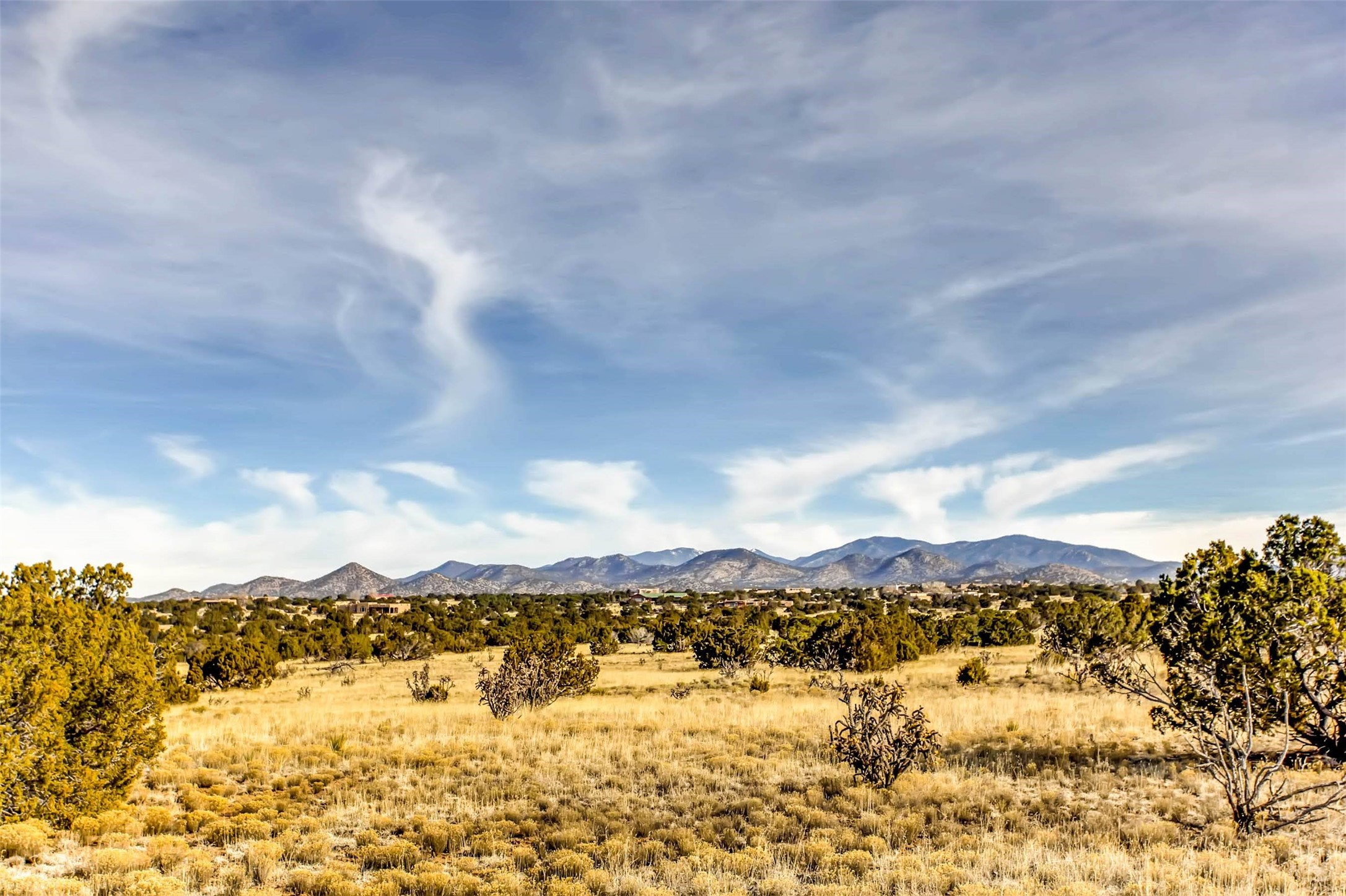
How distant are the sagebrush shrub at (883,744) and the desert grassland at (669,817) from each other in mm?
401

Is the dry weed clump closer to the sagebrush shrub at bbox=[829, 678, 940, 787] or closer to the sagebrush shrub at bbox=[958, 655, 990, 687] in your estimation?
the sagebrush shrub at bbox=[829, 678, 940, 787]

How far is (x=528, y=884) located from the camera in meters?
9.84

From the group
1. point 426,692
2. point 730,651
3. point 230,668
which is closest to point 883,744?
point 426,692

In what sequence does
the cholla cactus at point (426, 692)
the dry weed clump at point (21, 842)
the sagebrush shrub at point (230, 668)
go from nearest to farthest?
the dry weed clump at point (21, 842) < the cholla cactus at point (426, 692) < the sagebrush shrub at point (230, 668)

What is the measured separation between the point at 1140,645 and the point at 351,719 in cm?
2917

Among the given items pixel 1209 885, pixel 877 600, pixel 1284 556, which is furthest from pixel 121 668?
pixel 877 600

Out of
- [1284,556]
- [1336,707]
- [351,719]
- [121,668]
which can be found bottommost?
[351,719]

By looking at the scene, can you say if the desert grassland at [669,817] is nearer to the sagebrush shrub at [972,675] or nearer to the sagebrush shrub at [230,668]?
the sagebrush shrub at [972,675]

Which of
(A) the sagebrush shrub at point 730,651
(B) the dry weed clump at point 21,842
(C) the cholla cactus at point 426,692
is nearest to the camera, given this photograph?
(B) the dry weed clump at point 21,842

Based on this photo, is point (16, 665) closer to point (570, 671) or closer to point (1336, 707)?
point (570, 671)

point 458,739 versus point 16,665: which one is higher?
point 16,665

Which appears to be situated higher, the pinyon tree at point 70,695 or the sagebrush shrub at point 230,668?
the pinyon tree at point 70,695

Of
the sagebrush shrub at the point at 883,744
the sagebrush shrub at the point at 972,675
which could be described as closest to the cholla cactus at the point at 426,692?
the sagebrush shrub at the point at 883,744

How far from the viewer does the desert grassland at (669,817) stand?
31.4ft
